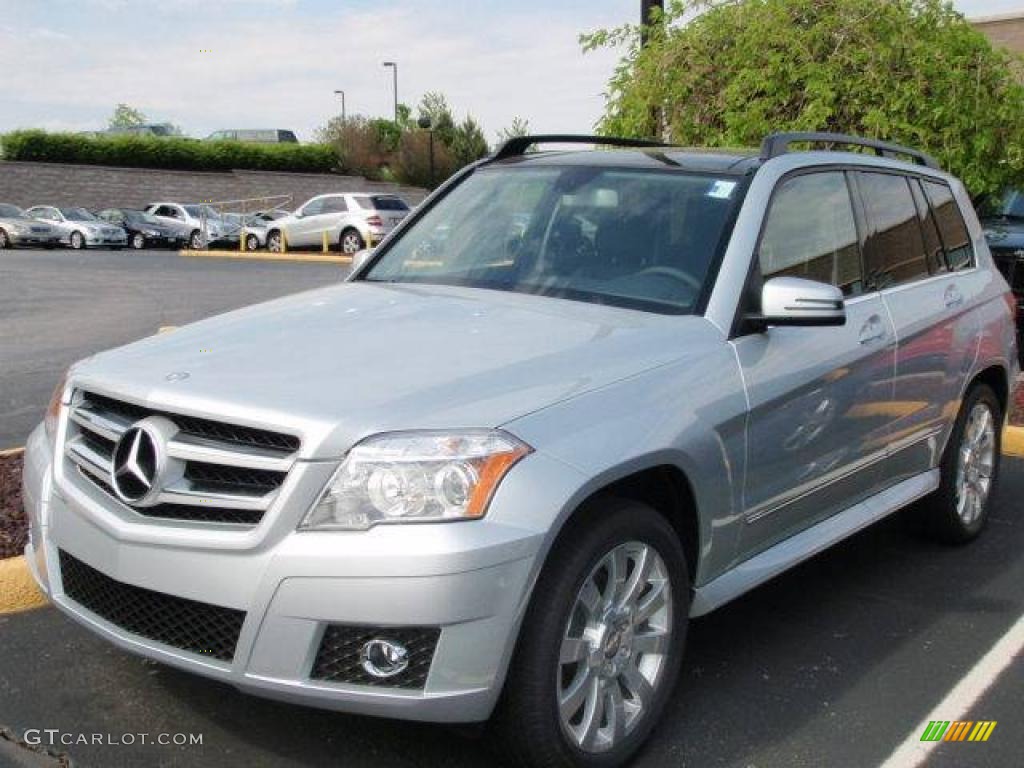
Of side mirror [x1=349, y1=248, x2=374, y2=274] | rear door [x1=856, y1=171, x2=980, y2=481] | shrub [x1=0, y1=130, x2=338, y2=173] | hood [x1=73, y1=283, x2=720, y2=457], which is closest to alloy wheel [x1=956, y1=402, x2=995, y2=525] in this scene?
rear door [x1=856, y1=171, x2=980, y2=481]

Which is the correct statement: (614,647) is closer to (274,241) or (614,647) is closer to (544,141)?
(544,141)

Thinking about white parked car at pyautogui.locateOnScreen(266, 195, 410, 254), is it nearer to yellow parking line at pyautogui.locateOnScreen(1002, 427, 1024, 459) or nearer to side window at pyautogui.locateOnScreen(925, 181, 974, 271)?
yellow parking line at pyautogui.locateOnScreen(1002, 427, 1024, 459)

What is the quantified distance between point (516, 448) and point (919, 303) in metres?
2.75

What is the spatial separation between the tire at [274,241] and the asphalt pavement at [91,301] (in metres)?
3.63

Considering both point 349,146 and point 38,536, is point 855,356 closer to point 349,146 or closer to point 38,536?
point 38,536

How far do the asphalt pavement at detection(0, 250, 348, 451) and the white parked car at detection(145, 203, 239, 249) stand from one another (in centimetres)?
716

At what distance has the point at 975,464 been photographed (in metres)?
5.74

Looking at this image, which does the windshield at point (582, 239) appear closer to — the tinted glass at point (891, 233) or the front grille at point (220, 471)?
the tinted glass at point (891, 233)

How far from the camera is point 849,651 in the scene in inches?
170

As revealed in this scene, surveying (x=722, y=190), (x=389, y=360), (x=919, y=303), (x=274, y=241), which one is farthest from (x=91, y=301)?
(x=274, y=241)

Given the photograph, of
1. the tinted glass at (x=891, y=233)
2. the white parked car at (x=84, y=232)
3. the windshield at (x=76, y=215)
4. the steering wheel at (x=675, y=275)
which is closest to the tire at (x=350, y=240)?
the white parked car at (x=84, y=232)

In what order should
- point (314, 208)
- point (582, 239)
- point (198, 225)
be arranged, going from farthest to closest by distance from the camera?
point (198, 225), point (314, 208), point (582, 239)

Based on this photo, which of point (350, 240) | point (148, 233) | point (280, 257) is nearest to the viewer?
point (280, 257)

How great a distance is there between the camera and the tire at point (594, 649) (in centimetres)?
300
